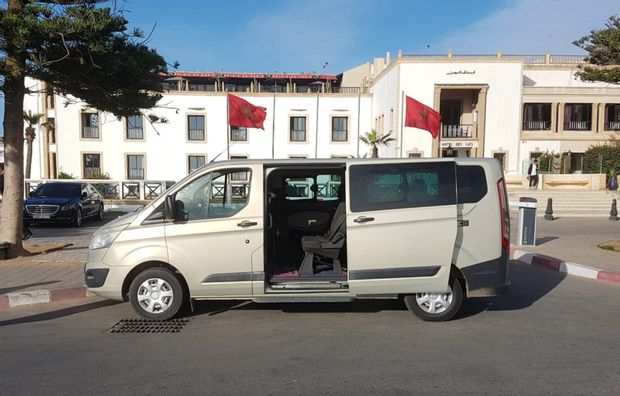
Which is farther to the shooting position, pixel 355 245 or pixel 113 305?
pixel 113 305

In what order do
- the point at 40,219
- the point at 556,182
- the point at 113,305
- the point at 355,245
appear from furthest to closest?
the point at 556,182, the point at 40,219, the point at 113,305, the point at 355,245

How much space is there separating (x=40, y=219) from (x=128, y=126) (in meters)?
29.7

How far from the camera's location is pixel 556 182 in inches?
1105

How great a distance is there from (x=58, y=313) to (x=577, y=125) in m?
40.5

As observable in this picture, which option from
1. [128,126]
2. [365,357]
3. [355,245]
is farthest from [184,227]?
[128,126]

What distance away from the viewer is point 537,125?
36.6 m

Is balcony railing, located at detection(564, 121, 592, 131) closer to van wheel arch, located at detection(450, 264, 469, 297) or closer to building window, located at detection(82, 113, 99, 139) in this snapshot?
van wheel arch, located at detection(450, 264, 469, 297)

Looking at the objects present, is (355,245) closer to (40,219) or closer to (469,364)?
(469,364)

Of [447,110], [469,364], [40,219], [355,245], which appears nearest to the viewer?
[469,364]

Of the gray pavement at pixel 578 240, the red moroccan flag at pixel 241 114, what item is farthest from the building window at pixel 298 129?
the gray pavement at pixel 578 240

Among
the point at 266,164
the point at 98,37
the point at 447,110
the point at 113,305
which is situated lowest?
the point at 113,305

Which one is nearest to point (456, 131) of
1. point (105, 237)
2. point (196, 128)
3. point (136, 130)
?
point (196, 128)

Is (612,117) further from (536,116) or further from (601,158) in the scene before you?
(601,158)

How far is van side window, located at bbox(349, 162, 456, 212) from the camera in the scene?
5.55m
